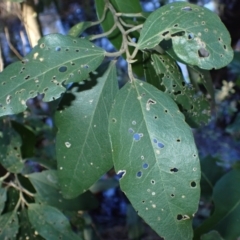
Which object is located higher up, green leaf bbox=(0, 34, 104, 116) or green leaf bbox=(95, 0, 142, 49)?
green leaf bbox=(0, 34, 104, 116)

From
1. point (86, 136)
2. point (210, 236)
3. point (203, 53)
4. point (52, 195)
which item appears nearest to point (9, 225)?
point (52, 195)

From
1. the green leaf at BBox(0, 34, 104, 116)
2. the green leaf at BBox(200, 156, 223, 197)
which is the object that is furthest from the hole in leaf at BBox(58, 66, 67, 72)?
the green leaf at BBox(200, 156, 223, 197)

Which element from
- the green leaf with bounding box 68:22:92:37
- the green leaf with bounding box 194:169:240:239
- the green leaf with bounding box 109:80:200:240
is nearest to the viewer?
the green leaf with bounding box 109:80:200:240

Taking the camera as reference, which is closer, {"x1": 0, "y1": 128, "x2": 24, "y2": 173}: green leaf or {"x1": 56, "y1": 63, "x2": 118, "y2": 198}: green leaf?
{"x1": 56, "y1": 63, "x2": 118, "y2": 198}: green leaf

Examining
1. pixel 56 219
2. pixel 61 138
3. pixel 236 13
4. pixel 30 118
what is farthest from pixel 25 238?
pixel 236 13

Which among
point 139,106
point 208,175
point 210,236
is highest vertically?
point 139,106

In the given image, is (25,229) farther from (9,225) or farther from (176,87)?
(176,87)

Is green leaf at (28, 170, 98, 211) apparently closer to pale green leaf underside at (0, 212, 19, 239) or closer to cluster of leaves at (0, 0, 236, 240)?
pale green leaf underside at (0, 212, 19, 239)
